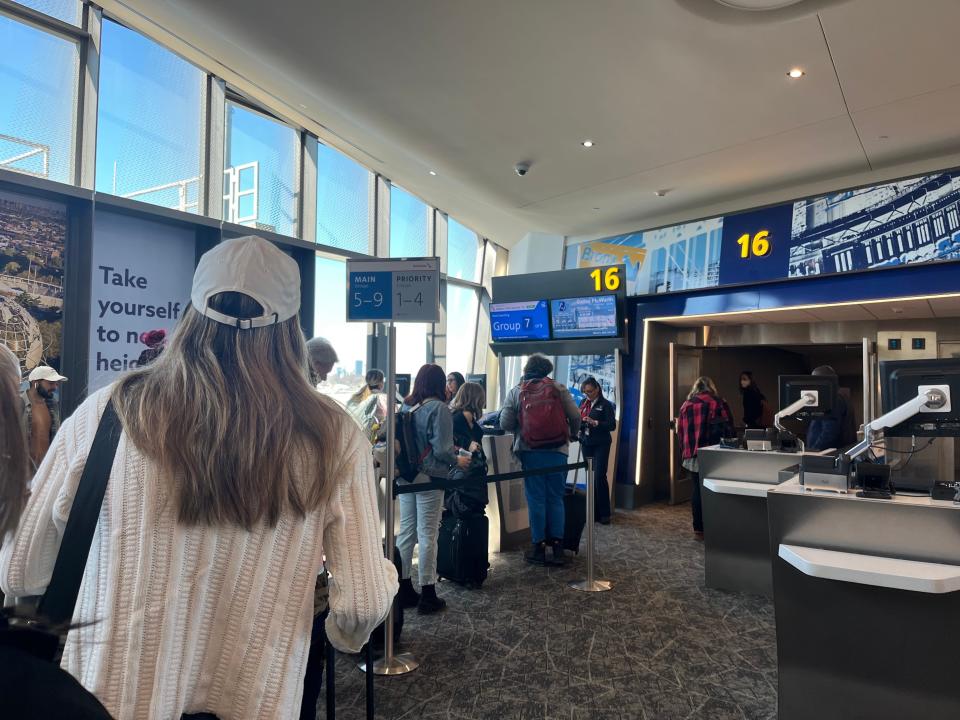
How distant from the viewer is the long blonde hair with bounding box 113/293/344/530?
0.98 m

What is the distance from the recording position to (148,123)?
5.03m

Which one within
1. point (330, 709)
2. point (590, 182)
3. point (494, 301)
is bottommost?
point (330, 709)

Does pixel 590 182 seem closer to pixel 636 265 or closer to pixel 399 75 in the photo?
pixel 636 265

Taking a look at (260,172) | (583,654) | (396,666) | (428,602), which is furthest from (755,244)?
(396,666)

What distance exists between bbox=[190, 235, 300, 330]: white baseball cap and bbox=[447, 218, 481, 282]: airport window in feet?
24.8

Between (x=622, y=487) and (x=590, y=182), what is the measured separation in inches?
140

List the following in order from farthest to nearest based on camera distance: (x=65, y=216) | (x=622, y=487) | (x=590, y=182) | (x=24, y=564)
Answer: (x=622, y=487) < (x=590, y=182) < (x=65, y=216) < (x=24, y=564)

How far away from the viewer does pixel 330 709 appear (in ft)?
6.64

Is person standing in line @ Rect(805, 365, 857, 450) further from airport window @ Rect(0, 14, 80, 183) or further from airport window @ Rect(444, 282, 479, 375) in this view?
airport window @ Rect(0, 14, 80, 183)

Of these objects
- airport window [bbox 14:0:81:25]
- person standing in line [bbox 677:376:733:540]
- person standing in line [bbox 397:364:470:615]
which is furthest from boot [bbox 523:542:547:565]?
airport window [bbox 14:0:81:25]

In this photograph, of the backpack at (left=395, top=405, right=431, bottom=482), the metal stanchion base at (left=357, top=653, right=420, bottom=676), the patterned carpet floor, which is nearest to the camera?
the patterned carpet floor

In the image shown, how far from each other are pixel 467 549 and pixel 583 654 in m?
1.15

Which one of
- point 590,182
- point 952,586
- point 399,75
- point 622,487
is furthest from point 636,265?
point 952,586

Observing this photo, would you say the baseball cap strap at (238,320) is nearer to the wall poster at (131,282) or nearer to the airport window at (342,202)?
the wall poster at (131,282)
